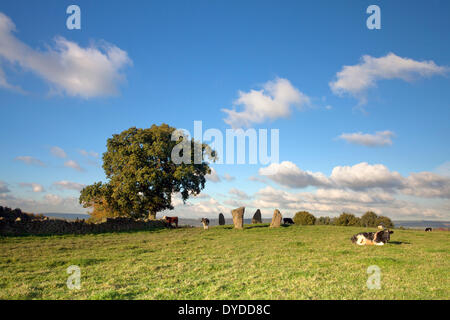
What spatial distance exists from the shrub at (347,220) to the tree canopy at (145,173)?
24.3 metres

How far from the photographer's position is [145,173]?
37500 millimetres

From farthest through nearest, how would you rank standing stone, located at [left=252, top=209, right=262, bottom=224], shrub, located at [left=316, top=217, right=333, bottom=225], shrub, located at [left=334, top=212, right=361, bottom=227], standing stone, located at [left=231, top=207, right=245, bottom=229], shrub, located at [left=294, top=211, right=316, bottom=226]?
shrub, located at [left=316, top=217, right=333, bottom=225] < shrub, located at [left=334, top=212, right=361, bottom=227] < shrub, located at [left=294, top=211, right=316, bottom=226] < standing stone, located at [left=252, top=209, right=262, bottom=224] < standing stone, located at [left=231, top=207, right=245, bottom=229]

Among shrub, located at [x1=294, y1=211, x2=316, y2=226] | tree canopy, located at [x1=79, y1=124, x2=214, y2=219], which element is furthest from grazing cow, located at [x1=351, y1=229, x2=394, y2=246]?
shrub, located at [x1=294, y1=211, x2=316, y2=226]

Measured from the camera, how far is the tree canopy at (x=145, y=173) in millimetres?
38031

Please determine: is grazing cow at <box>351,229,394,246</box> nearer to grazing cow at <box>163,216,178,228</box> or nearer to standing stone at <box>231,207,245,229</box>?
standing stone at <box>231,207,245,229</box>

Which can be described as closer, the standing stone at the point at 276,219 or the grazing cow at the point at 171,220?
the standing stone at the point at 276,219

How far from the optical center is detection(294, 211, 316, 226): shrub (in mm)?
49463

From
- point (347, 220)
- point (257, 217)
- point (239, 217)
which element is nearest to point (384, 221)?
point (347, 220)

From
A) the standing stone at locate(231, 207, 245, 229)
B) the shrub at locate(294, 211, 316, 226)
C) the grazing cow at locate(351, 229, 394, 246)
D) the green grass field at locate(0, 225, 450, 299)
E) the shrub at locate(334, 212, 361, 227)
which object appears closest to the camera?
the green grass field at locate(0, 225, 450, 299)

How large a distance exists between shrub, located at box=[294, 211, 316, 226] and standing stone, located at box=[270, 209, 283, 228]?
16.1 metres

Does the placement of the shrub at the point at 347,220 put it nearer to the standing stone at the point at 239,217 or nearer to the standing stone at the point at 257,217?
the standing stone at the point at 257,217

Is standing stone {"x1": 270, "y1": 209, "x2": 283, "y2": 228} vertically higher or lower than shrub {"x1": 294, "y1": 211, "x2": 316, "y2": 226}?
higher

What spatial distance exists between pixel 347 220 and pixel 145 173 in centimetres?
3408

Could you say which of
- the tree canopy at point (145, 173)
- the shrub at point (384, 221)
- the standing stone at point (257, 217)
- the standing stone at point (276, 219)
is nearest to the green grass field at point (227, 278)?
the standing stone at point (276, 219)
